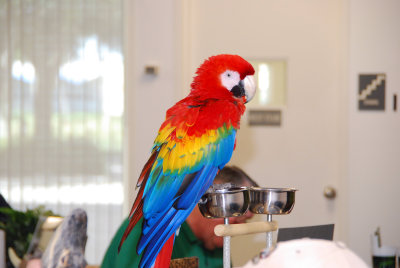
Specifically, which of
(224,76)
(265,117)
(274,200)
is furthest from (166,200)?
(265,117)

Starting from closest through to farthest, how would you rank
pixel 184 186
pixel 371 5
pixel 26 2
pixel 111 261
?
1. pixel 184 186
2. pixel 111 261
3. pixel 371 5
4. pixel 26 2

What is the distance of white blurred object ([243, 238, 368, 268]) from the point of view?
0.56 m

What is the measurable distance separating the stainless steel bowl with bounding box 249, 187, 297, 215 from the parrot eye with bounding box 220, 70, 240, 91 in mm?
Answer: 333

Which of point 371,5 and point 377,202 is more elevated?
point 371,5

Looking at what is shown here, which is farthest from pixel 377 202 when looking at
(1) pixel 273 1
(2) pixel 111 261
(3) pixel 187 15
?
(2) pixel 111 261

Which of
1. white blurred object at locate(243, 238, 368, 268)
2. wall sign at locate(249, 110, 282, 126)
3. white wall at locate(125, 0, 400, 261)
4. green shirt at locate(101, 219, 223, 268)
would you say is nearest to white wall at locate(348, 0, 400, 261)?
white wall at locate(125, 0, 400, 261)

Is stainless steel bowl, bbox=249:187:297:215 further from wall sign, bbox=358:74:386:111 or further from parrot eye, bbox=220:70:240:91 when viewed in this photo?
wall sign, bbox=358:74:386:111

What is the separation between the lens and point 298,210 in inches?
109

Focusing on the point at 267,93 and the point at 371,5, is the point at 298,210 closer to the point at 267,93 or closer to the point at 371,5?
the point at 267,93

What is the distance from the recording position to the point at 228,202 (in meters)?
0.82

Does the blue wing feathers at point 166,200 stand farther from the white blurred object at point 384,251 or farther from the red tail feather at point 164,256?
the white blurred object at point 384,251

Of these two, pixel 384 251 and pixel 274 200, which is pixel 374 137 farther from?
pixel 274 200

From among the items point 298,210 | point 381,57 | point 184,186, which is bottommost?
point 298,210

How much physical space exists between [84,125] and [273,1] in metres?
1.36
